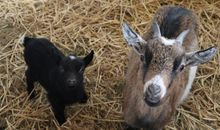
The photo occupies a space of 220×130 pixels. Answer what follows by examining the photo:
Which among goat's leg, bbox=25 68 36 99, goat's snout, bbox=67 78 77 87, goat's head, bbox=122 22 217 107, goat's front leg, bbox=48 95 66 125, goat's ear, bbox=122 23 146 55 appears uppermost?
goat's ear, bbox=122 23 146 55

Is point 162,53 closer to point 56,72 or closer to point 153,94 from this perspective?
point 153,94

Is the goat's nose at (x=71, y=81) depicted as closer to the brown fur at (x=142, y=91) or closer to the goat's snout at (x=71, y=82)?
the goat's snout at (x=71, y=82)

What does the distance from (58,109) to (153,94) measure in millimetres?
1298

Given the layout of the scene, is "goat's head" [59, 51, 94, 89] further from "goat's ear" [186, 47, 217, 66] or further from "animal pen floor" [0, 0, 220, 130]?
"goat's ear" [186, 47, 217, 66]

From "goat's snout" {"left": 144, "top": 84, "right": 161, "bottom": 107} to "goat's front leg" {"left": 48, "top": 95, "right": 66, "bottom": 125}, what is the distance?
3.80 ft

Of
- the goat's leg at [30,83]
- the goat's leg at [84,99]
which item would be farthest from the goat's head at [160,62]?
the goat's leg at [30,83]

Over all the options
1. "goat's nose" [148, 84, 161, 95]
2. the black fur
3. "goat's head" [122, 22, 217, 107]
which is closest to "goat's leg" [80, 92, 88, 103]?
the black fur

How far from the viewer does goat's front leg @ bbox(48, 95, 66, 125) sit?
4141mm

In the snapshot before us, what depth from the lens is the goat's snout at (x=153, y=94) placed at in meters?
3.20

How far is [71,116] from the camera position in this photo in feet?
14.4

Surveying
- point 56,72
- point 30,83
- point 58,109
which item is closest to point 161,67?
point 56,72

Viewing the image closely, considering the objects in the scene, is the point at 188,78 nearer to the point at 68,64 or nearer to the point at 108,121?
the point at 108,121

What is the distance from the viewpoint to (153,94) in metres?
3.22

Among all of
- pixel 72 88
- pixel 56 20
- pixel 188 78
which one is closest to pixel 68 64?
pixel 72 88
